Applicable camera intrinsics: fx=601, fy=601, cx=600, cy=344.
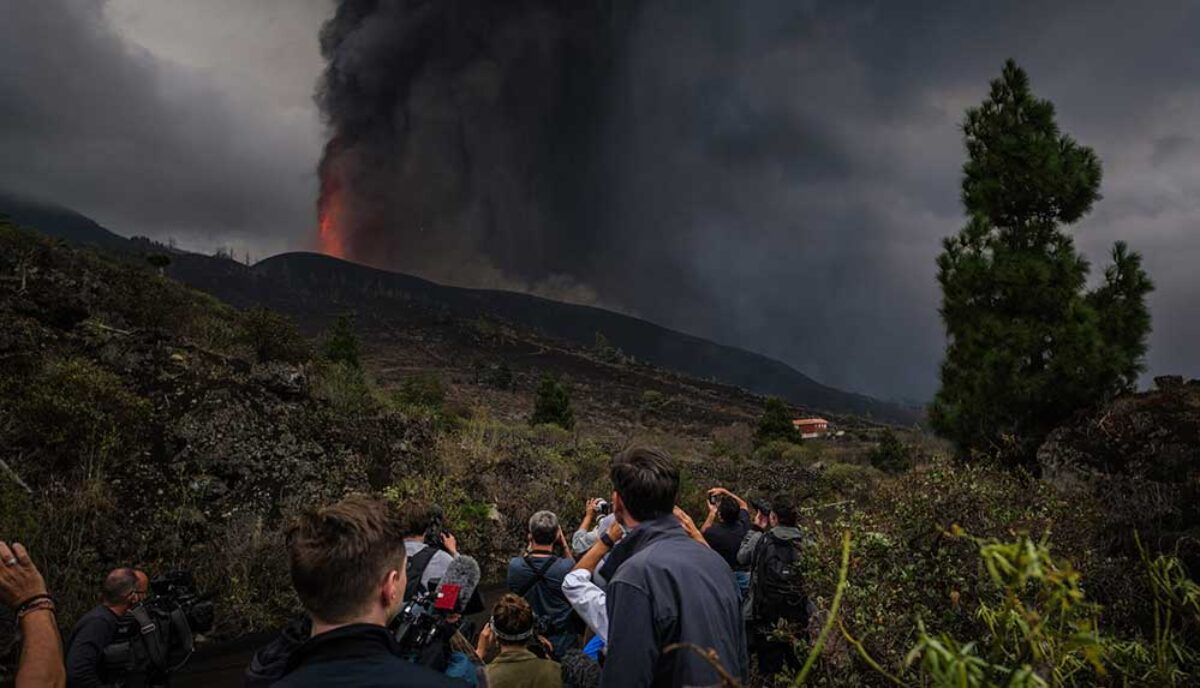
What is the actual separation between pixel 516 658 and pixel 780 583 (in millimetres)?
2267

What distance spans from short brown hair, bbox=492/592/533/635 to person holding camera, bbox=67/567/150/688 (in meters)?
2.60

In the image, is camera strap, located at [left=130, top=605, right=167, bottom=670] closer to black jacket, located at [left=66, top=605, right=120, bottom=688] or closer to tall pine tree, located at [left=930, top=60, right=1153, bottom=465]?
black jacket, located at [left=66, top=605, right=120, bottom=688]

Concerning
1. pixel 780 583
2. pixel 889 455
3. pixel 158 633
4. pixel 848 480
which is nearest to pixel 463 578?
pixel 158 633

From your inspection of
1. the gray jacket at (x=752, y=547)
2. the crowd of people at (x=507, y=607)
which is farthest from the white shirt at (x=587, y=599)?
the gray jacket at (x=752, y=547)

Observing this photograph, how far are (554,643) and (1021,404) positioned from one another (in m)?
8.19

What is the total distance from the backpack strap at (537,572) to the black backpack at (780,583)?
1.68m

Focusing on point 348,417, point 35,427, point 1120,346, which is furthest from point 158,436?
point 1120,346

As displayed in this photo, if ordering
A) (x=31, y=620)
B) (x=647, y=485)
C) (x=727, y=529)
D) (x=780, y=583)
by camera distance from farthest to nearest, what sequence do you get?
(x=727, y=529), (x=780, y=583), (x=647, y=485), (x=31, y=620)

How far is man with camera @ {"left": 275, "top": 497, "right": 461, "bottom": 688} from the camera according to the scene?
1.63 metres

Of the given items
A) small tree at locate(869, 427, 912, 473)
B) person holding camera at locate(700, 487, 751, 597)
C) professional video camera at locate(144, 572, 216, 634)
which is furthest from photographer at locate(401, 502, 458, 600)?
small tree at locate(869, 427, 912, 473)

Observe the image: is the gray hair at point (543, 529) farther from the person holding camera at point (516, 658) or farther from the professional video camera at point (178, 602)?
the professional video camera at point (178, 602)

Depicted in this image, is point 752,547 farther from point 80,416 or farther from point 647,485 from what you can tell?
point 80,416

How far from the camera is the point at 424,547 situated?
14.4ft

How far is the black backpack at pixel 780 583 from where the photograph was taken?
→ 474cm
